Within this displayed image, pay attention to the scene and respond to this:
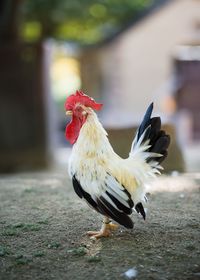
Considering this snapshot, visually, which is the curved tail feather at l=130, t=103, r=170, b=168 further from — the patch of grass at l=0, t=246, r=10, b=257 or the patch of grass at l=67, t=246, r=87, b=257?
the patch of grass at l=0, t=246, r=10, b=257

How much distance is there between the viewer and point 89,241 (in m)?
3.85

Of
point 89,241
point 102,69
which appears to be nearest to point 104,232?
point 89,241

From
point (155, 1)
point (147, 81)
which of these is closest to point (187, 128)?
point (147, 81)

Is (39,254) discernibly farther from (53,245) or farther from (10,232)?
(10,232)

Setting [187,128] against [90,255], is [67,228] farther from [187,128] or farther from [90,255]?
[187,128]

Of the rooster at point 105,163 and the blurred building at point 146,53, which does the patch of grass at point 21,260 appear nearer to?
the rooster at point 105,163

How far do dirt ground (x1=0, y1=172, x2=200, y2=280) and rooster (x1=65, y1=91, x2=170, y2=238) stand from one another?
24 centimetres

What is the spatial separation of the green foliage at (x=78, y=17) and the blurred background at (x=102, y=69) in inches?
1.8

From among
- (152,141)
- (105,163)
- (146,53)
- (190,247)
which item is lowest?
(190,247)

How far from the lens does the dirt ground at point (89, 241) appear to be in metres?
3.30

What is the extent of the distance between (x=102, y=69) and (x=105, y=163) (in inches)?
694

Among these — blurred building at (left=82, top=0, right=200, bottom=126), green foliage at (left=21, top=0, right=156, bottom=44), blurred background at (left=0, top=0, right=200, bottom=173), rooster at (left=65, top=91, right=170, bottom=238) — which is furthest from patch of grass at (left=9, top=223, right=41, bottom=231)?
blurred building at (left=82, top=0, right=200, bottom=126)

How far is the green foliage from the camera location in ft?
64.7

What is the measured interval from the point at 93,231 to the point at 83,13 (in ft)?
57.4
